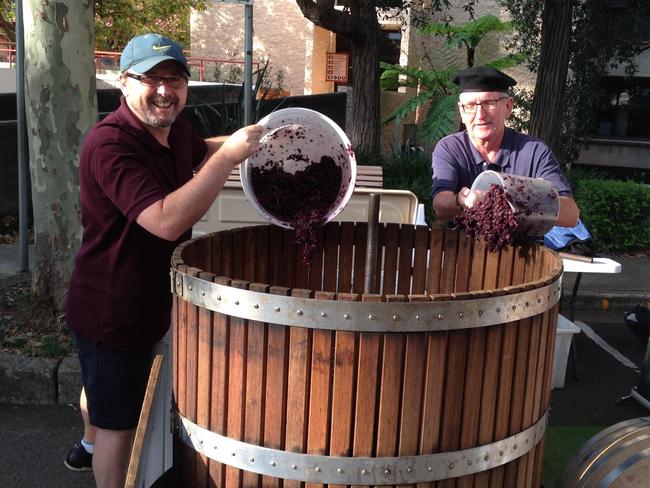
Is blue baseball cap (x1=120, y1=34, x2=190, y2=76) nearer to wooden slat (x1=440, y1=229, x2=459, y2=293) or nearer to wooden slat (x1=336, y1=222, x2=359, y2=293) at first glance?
wooden slat (x1=336, y1=222, x2=359, y2=293)

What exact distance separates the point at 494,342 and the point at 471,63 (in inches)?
441

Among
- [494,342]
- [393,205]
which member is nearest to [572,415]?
[393,205]

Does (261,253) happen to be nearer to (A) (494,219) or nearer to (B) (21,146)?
(A) (494,219)

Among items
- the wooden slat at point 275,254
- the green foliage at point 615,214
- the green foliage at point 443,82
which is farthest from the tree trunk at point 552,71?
the wooden slat at point 275,254

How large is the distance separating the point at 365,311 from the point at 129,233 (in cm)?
96

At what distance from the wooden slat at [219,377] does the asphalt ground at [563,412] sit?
1.72m

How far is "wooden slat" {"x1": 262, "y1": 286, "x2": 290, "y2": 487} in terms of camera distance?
6.38ft

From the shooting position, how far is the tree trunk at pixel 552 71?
8.45 meters

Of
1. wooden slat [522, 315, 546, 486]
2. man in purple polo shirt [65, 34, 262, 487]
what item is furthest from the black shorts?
wooden slat [522, 315, 546, 486]

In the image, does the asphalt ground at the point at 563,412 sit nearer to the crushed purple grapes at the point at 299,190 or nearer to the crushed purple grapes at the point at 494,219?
the crushed purple grapes at the point at 299,190

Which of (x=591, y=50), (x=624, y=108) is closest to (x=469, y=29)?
(x=591, y=50)

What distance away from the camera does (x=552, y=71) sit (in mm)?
8547

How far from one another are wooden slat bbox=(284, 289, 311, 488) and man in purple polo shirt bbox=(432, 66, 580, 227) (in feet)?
3.98

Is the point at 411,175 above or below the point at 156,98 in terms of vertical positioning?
below
